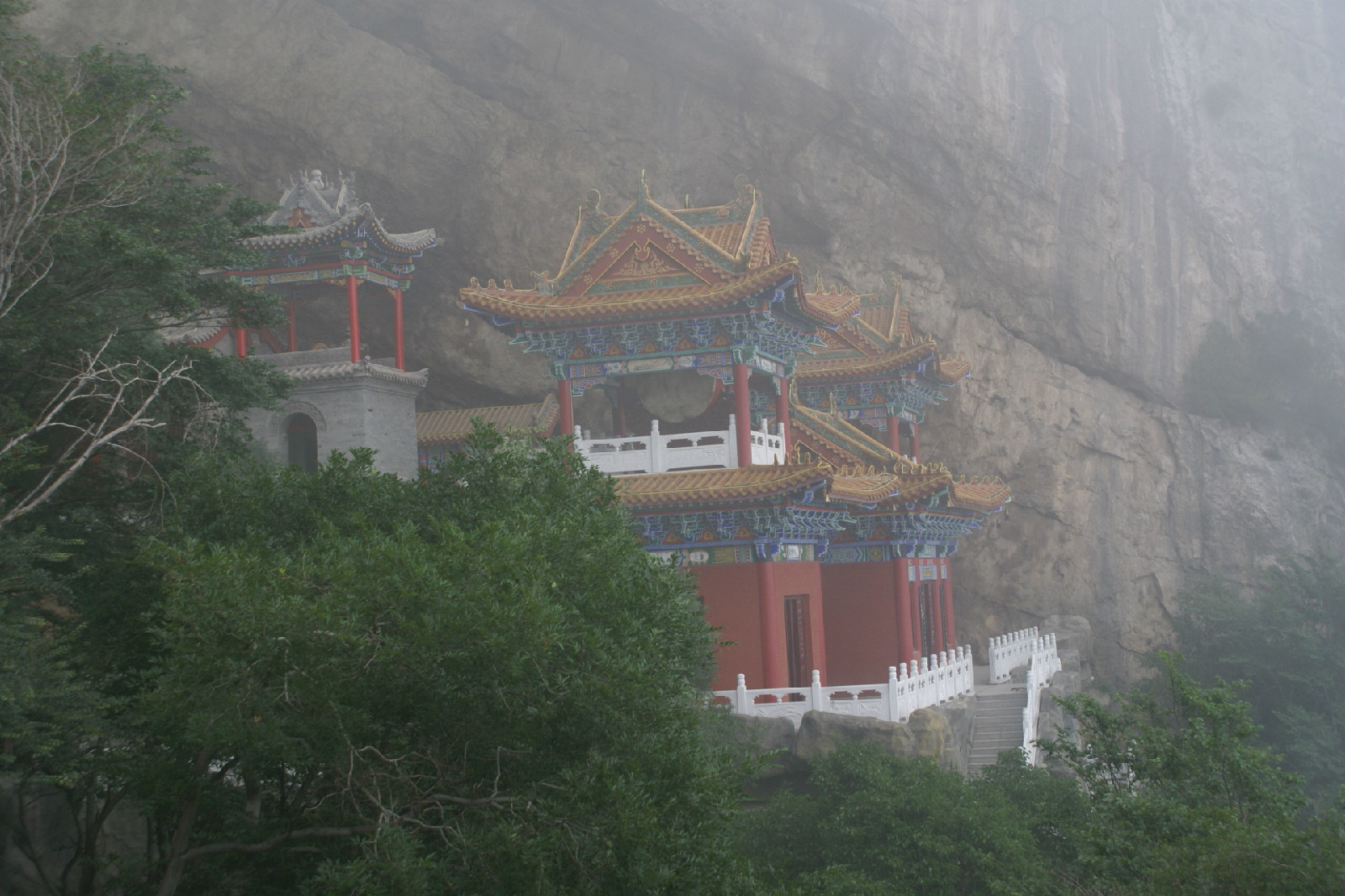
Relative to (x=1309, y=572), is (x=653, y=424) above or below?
above

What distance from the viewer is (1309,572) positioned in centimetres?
2555

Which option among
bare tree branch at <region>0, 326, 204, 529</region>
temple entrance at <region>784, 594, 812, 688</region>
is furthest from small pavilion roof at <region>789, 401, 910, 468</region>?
bare tree branch at <region>0, 326, 204, 529</region>

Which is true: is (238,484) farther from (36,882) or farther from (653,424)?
(653,424)

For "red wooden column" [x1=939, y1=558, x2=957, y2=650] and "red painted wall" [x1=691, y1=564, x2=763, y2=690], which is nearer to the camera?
"red painted wall" [x1=691, y1=564, x2=763, y2=690]

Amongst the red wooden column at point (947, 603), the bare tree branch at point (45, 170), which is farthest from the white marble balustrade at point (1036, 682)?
the bare tree branch at point (45, 170)

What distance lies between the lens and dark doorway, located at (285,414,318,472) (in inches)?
900

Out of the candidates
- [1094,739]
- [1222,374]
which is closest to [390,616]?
[1094,739]

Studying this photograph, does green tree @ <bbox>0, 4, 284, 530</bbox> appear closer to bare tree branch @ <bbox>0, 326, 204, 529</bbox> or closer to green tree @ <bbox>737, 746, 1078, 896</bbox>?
Result: bare tree branch @ <bbox>0, 326, 204, 529</bbox>

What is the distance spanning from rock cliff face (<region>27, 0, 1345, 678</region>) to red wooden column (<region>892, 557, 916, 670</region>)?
29.7ft

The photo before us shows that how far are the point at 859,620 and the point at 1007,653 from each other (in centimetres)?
413

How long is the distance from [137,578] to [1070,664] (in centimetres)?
2133

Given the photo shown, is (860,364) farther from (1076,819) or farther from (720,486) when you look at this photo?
(1076,819)

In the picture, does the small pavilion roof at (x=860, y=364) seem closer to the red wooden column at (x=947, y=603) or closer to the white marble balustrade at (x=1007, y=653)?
the red wooden column at (x=947, y=603)

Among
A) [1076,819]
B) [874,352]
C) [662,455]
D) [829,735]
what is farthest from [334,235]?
[1076,819]
